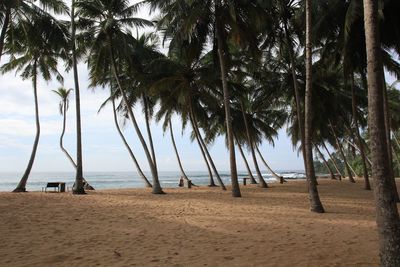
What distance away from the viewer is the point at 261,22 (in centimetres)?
1522

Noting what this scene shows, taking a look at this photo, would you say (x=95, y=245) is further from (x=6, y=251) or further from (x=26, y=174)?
(x=26, y=174)

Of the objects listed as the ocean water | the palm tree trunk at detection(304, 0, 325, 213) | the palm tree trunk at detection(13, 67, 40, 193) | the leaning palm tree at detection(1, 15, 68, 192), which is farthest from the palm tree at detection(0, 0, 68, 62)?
the ocean water

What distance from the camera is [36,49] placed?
68.2ft

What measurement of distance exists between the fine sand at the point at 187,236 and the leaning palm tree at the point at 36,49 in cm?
902

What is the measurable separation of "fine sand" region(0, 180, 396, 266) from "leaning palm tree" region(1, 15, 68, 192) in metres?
9.02

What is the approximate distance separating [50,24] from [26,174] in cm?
777

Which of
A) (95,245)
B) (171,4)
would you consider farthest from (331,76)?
(95,245)

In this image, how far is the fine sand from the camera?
5.90 metres

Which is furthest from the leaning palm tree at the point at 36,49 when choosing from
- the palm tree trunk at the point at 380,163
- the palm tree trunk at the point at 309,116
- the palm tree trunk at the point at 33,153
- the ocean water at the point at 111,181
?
the ocean water at the point at 111,181

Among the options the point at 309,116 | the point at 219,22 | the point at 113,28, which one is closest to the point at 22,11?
the point at 113,28

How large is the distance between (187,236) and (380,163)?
4250 mm

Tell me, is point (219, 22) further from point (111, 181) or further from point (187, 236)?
point (111, 181)

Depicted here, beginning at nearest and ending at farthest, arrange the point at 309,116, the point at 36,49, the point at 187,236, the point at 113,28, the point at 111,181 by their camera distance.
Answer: the point at 187,236 → the point at 309,116 → the point at 113,28 → the point at 36,49 → the point at 111,181

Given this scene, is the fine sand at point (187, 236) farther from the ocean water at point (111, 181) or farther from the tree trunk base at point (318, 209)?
the ocean water at point (111, 181)
